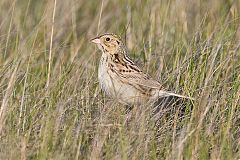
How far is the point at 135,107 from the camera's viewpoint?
21.1 feet

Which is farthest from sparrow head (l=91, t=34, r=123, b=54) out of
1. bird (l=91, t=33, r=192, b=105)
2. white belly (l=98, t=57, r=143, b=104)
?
white belly (l=98, t=57, r=143, b=104)

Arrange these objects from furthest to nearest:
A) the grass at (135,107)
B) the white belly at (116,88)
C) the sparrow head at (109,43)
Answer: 1. the sparrow head at (109,43)
2. the white belly at (116,88)
3. the grass at (135,107)

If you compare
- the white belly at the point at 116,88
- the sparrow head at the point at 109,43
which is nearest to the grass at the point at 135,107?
the white belly at the point at 116,88

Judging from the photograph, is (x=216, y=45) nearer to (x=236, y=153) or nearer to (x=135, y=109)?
(x=135, y=109)

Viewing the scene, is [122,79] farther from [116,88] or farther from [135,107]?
[135,107]

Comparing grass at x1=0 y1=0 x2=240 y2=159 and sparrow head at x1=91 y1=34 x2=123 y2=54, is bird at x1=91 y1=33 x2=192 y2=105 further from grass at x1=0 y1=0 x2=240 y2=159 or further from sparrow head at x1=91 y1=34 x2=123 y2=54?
grass at x1=0 y1=0 x2=240 y2=159

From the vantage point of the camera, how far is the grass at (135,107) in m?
5.53

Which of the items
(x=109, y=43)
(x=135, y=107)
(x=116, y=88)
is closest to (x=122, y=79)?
(x=116, y=88)

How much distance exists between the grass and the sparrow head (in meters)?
0.25

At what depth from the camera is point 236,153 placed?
18.2ft

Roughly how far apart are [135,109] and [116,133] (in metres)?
0.59

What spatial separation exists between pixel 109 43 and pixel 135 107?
0.95 meters

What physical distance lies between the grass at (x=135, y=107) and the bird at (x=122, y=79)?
0.46 ft

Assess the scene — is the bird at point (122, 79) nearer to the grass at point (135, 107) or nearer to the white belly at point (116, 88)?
the white belly at point (116, 88)
